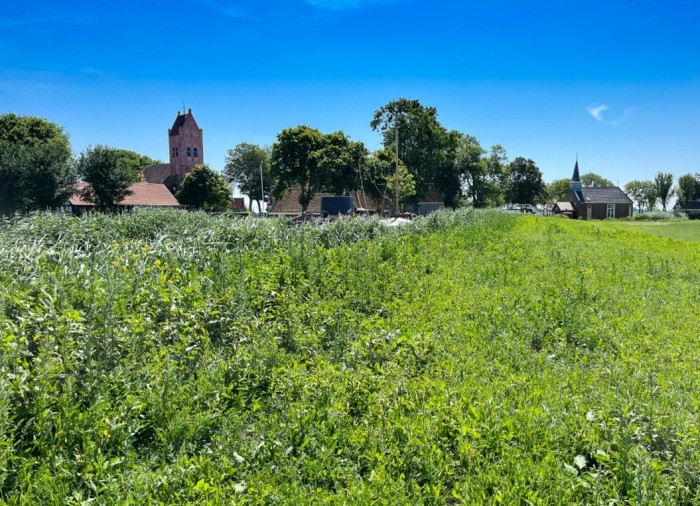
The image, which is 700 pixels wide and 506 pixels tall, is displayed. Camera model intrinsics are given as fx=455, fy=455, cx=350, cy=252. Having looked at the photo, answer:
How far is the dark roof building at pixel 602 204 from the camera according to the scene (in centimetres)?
Result: 7394

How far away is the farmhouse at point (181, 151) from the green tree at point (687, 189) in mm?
97778

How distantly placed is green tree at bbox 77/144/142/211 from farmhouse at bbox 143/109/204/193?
48131mm

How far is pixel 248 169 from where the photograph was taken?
84188 millimetres

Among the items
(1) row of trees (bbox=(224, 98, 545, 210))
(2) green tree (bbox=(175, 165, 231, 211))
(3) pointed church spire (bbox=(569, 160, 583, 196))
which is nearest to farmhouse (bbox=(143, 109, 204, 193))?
(2) green tree (bbox=(175, 165, 231, 211))

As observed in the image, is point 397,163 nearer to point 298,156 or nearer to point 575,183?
point 298,156

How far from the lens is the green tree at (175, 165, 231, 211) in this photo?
6184 cm

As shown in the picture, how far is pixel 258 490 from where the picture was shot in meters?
2.63

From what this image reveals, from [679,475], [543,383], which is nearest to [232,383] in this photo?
[543,383]

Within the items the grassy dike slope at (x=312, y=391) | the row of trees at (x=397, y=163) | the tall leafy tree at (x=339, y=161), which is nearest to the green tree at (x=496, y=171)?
the row of trees at (x=397, y=163)

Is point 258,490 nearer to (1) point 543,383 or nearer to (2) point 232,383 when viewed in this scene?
(2) point 232,383

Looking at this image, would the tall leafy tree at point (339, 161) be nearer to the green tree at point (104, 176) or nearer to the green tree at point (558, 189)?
the green tree at point (104, 176)

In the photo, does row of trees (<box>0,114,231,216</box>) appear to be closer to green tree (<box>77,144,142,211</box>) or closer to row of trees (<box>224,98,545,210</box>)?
green tree (<box>77,144,142,211</box>)

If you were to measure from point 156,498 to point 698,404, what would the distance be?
153 inches

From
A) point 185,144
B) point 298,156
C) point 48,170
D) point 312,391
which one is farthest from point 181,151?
point 312,391
